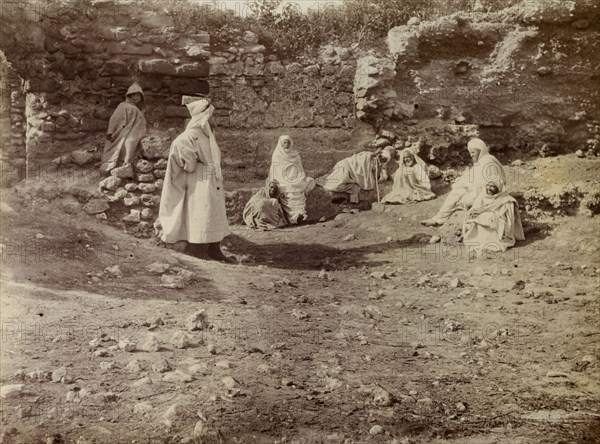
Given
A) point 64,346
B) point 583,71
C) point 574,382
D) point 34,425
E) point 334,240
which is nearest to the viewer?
point 34,425

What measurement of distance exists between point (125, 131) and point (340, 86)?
11.0 ft

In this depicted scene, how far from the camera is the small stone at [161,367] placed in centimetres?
401

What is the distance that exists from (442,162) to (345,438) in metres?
5.59

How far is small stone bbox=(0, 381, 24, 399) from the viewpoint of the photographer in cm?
369

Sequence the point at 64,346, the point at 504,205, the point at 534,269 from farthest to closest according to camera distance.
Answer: the point at 504,205 < the point at 534,269 < the point at 64,346

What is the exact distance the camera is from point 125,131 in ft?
22.6

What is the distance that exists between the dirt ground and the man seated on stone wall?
39.7 inches

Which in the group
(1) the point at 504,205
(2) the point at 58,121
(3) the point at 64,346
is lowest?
(3) the point at 64,346

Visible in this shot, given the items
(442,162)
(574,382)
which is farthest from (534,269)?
(442,162)

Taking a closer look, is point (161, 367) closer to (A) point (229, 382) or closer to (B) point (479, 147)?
(A) point (229, 382)

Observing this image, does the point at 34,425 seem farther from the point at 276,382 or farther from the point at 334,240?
the point at 334,240

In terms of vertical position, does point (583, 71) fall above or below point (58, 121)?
above

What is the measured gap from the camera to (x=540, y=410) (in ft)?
13.5

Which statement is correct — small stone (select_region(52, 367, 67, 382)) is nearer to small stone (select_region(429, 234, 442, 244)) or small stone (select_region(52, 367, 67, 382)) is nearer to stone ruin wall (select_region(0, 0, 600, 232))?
stone ruin wall (select_region(0, 0, 600, 232))
